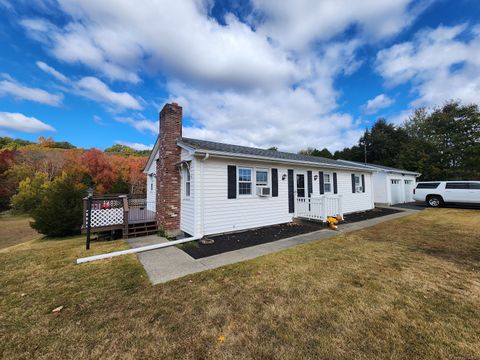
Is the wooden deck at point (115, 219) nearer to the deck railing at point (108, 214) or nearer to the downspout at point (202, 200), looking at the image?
the deck railing at point (108, 214)

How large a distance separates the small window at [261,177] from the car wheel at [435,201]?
565 inches

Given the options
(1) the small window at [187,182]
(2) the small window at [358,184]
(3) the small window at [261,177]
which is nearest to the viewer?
(1) the small window at [187,182]

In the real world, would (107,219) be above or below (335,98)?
below

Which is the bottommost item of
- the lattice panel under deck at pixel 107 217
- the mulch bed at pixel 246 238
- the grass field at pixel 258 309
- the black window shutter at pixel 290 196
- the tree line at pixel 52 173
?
the grass field at pixel 258 309

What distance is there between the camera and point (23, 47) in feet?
31.4

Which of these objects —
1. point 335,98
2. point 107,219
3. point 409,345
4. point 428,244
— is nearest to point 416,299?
point 409,345

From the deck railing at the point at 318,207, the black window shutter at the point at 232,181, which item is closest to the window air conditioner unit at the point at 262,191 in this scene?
the black window shutter at the point at 232,181

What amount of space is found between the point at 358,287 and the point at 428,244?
420 cm

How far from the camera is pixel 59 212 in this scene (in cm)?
943

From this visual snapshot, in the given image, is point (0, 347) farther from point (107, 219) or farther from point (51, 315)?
point (107, 219)

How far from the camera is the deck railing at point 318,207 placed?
841 cm

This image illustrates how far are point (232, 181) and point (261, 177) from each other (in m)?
1.48

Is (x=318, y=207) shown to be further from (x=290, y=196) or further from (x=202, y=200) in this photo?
(x=202, y=200)

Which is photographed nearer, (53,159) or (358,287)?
(358,287)
